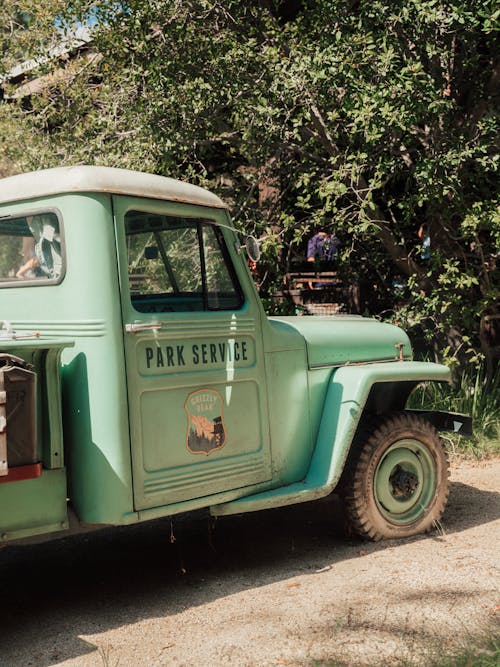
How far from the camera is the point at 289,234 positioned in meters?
8.87

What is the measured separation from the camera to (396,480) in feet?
16.4

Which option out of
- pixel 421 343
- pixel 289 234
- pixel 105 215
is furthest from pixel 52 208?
pixel 421 343

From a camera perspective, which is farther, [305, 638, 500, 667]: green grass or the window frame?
the window frame

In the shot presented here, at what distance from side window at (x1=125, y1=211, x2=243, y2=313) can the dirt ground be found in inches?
60.1

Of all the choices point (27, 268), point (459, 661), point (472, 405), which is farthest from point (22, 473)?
point (472, 405)

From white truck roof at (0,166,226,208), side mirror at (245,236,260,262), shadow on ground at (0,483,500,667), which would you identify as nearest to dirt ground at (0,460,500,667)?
shadow on ground at (0,483,500,667)

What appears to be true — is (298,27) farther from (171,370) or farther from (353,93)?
(171,370)

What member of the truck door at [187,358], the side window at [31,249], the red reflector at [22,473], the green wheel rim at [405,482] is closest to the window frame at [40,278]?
the side window at [31,249]

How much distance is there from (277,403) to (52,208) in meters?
1.65

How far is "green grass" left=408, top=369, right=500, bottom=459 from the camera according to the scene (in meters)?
7.27

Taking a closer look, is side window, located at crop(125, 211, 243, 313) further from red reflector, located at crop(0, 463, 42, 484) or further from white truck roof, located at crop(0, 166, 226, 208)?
red reflector, located at crop(0, 463, 42, 484)

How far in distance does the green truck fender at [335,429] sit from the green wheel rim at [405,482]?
395 millimetres

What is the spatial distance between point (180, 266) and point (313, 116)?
3719mm

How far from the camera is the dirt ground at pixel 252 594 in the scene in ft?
11.3
